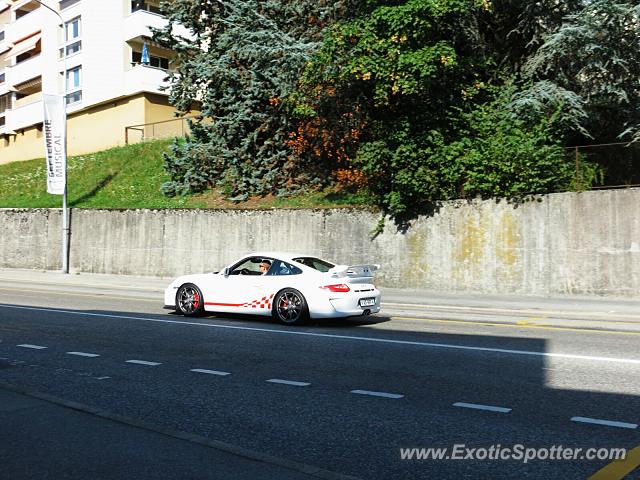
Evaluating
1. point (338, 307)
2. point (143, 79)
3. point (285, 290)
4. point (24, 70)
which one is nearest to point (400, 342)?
Result: point (338, 307)

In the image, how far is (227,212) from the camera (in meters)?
24.9

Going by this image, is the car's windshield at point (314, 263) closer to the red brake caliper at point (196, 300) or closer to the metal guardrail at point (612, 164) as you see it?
the red brake caliper at point (196, 300)

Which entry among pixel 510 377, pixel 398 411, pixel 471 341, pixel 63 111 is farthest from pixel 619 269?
pixel 63 111

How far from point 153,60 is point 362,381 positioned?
39.7 meters

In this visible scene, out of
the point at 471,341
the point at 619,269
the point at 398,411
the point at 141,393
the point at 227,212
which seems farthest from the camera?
the point at 227,212

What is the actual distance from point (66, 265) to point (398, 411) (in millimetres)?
24415

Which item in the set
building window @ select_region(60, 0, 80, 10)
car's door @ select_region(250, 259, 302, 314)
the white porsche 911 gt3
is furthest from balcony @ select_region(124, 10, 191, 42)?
car's door @ select_region(250, 259, 302, 314)

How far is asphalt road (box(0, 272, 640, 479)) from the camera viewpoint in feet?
18.0

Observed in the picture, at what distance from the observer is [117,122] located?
43.3 m

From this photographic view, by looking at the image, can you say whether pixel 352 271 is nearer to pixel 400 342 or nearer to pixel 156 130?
pixel 400 342

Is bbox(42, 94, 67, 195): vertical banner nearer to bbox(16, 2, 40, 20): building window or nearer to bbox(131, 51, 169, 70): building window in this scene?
bbox(131, 51, 169, 70): building window

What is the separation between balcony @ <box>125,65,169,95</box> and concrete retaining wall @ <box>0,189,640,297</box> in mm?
14849

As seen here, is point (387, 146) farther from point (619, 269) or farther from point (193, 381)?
point (193, 381)

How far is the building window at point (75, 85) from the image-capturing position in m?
45.0
